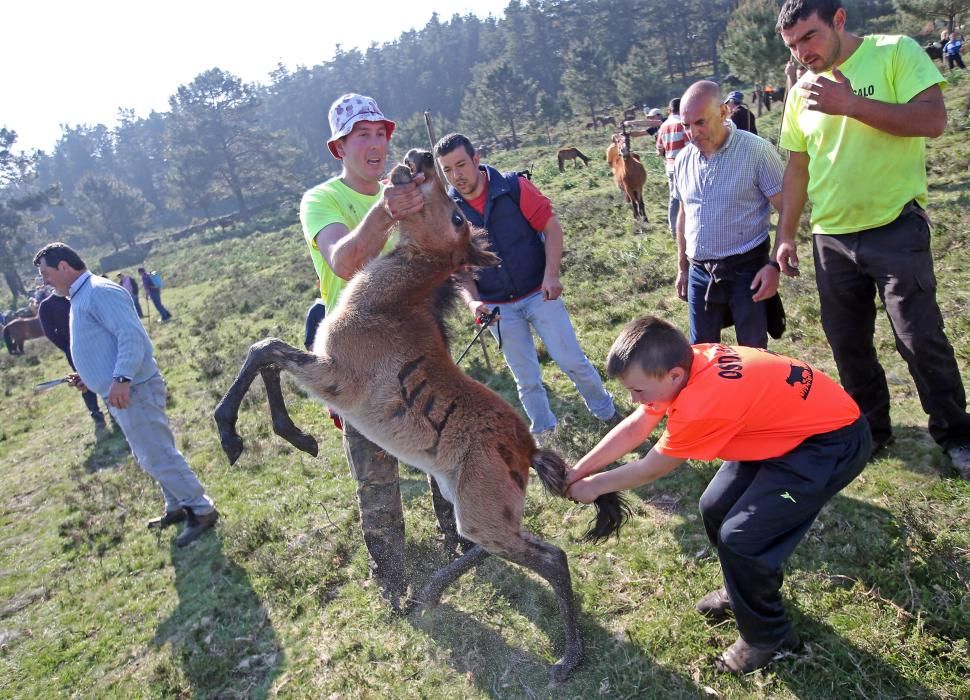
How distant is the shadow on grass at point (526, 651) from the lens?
300cm

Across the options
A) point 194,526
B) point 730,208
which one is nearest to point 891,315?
point 730,208

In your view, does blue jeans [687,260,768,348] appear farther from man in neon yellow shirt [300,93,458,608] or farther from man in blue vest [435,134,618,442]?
man in neon yellow shirt [300,93,458,608]

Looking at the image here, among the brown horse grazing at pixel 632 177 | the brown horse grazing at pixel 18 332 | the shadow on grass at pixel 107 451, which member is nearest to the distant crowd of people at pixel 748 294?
the shadow on grass at pixel 107 451

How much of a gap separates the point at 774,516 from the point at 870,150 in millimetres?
2282

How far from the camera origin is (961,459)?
361 centimetres

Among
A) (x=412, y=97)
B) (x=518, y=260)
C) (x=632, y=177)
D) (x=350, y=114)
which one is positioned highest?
(x=412, y=97)

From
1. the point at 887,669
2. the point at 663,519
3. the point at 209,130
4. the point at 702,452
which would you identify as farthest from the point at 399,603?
the point at 209,130

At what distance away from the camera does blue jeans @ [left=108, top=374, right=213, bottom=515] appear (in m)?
5.32

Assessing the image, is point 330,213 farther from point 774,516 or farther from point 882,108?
point 882,108

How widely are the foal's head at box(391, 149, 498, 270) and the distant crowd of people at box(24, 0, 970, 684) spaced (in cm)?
20

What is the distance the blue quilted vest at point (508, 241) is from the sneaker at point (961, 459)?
302cm

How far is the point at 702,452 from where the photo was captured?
2555mm

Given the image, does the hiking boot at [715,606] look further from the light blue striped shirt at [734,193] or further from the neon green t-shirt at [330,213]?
the neon green t-shirt at [330,213]

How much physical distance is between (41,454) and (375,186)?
30.2 feet
